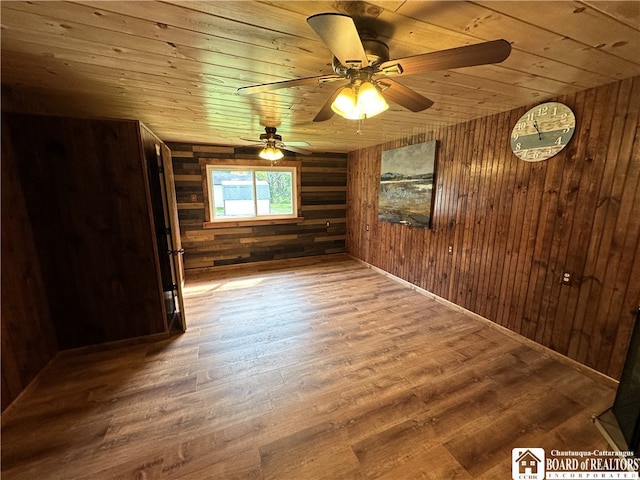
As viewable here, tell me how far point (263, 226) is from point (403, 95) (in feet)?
13.3

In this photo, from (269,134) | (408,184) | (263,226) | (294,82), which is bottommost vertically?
(263,226)

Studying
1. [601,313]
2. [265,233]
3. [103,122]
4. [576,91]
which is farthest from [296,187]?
[601,313]

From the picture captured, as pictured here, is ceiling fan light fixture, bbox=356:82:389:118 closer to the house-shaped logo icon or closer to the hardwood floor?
the hardwood floor

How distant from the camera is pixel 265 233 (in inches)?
206

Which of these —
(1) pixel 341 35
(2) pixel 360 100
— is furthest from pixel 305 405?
(1) pixel 341 35

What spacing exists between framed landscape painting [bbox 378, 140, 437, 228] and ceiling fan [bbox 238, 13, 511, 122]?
2.03 m

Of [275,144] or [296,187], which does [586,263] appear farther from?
[296,187]

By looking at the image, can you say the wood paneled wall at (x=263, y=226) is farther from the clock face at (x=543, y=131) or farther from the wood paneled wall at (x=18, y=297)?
the clock face at (x=543, y=131)

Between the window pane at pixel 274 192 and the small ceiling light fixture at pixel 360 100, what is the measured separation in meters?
3.85

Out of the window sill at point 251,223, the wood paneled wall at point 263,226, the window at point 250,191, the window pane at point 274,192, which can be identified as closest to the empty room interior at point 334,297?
the wood paneled wall at point 263,226

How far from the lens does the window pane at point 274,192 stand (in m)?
5.15

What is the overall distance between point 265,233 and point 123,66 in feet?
12.2

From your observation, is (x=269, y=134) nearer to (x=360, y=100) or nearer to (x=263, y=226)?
(x=360, y=100)

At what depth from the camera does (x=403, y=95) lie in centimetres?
154
